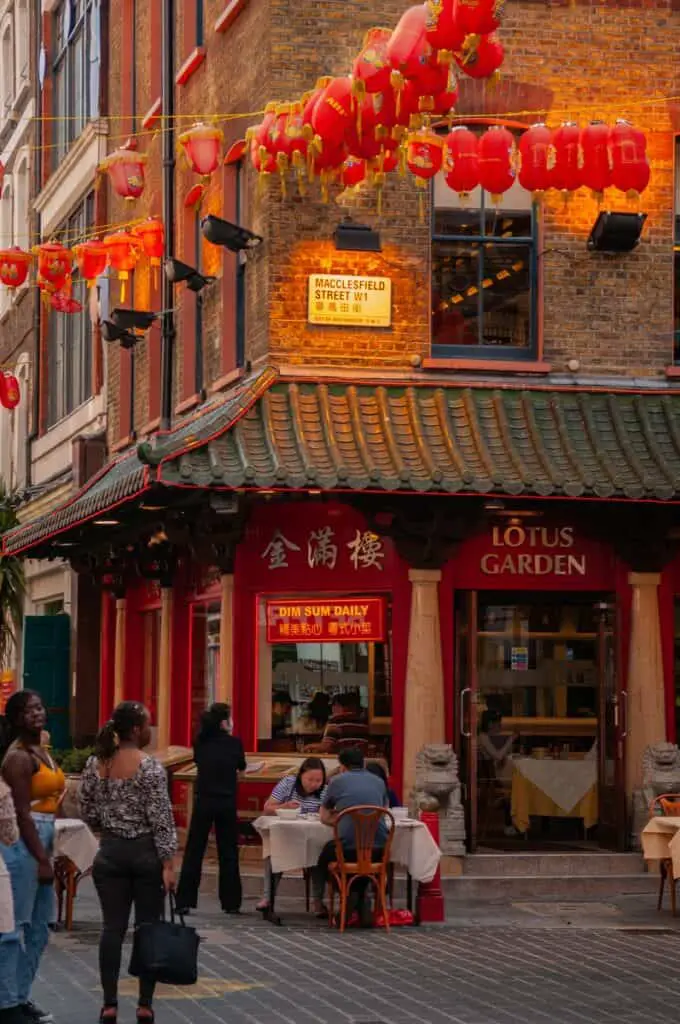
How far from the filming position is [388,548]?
65.6 feet

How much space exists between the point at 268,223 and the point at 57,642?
37.0 ft

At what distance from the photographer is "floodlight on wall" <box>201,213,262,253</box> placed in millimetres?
19703

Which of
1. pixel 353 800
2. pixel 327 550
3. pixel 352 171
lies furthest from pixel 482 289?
pixel 353 800

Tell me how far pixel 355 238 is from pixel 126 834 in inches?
369

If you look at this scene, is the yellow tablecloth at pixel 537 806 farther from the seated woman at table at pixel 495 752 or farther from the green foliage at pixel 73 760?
the green foliage at pixel 73 760

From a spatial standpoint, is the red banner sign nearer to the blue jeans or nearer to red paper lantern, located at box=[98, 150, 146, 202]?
red paper lantern, located at box=[98, 150, 146, 202]

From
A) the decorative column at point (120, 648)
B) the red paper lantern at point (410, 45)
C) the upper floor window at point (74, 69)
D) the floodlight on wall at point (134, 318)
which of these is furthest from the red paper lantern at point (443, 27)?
the upper floor window at point (74, 69)

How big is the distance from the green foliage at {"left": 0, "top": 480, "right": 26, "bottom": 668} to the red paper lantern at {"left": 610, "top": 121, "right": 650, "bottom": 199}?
16.2 m

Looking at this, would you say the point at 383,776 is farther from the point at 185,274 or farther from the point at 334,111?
the point at 185,274

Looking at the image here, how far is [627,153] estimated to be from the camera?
1806 centimetres

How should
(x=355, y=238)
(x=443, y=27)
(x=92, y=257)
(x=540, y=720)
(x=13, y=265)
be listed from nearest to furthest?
(x=443, y=27) → (x=355, y=238) → (x=540, y=720) → (x=92, y=257) → (x=13, y=265)

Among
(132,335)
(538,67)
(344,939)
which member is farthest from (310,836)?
(132,335)

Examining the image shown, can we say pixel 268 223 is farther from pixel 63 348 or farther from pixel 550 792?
pixel 63 348

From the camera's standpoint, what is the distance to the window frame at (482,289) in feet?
66.7
